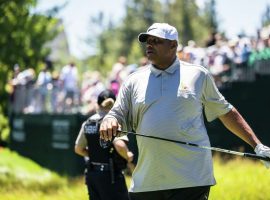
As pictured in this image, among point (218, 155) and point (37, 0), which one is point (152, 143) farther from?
point (37, 0)

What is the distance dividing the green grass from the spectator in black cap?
2176 mm

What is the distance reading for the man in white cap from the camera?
18.3 feet

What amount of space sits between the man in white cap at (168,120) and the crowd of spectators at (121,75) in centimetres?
757

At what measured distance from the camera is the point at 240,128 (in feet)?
19.0

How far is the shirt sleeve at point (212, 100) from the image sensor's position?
574 cm

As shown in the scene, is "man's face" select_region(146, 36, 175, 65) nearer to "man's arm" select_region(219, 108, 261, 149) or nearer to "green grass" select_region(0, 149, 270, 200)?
"man's arm" select_region(219, 108, 261, 149)

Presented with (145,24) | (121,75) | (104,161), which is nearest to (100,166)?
(104,161)

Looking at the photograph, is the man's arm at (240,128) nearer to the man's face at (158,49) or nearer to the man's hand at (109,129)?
the man's face at (158,49)

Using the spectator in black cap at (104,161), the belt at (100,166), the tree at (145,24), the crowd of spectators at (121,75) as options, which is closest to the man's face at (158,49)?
the spectator in black cap at (104,161)

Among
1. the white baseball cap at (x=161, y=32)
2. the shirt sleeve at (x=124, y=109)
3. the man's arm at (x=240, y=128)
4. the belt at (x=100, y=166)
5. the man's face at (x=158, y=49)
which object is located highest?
the white baseball cap at (x=161, y=32)

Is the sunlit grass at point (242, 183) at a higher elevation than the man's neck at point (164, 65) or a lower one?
lower

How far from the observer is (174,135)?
5.59 m

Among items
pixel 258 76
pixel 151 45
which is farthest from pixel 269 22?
pixel 151 45

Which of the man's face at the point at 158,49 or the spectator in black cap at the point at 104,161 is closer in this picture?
the man's face at the point at 158,49
